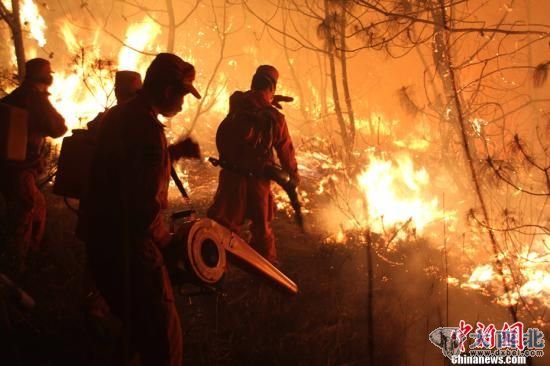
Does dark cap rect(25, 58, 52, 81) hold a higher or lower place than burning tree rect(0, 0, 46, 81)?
lower

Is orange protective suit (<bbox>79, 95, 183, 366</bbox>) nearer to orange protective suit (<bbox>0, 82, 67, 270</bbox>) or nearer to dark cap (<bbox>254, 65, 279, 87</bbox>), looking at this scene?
orange protective suit (<bbox>0, 82, 67, 270</bbox>)

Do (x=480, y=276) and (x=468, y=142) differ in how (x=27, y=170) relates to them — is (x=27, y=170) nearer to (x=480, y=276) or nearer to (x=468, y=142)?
(x=480, y=276)

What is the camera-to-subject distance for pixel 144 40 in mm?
17516

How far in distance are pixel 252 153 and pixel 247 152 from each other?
0.06 m

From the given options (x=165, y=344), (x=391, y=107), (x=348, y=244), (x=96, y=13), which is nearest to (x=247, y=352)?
(x=165, y=344)

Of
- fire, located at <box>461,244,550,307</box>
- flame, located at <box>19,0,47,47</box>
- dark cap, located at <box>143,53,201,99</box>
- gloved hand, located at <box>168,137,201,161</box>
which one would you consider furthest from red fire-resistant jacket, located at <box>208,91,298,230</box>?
flame, located at <box>19,0,47,47</box>

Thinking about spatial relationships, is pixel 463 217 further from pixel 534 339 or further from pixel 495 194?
pixel 534 339

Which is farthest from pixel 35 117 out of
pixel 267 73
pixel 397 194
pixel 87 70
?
pixel 87 70

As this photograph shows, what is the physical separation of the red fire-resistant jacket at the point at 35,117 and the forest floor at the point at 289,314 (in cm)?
126

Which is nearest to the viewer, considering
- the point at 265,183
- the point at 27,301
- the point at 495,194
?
the point at 27,301

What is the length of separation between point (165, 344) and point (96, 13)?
19030 mm

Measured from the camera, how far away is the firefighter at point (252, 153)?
481 cm

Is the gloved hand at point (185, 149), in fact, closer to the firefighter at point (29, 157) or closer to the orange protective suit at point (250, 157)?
the orange protective suit at point (250, 157)

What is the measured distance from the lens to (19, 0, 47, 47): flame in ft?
48.4
